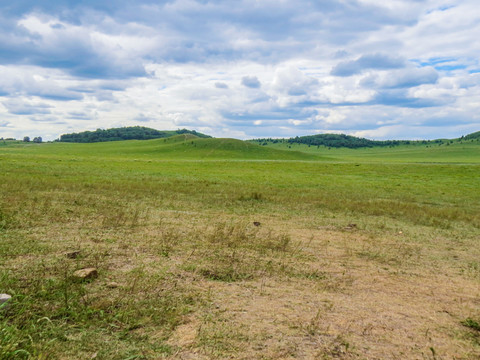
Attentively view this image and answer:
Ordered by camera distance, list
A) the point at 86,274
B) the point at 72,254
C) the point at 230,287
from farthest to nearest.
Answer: the point at 72,254 < the point at 230,287 < the point at 86,274

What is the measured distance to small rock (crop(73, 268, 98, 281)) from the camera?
8328 millimetres

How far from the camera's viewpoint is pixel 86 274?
27.6 ft

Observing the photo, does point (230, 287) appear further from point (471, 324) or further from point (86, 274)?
point (471, 324)

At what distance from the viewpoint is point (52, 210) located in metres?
16.8

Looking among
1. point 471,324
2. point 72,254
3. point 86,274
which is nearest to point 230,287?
point 86,274

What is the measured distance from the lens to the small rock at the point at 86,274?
8.33 meters

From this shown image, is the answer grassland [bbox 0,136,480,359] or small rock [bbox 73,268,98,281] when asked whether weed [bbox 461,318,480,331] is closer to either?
grassland [bbox 0,136,480,359]

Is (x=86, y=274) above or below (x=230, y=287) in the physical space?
above

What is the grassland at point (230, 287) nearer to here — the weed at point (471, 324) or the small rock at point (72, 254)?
the weed at point (471, 324)

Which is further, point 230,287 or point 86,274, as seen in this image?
point 230,287

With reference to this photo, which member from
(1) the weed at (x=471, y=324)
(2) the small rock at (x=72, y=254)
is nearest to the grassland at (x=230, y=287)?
(1) the weed at (x=471, y=324)

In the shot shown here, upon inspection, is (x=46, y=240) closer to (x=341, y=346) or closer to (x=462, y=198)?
(x=341, y=346)

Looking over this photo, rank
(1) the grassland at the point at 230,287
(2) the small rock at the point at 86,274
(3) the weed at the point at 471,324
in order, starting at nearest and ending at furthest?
1. (1) the grassland at the point at 230,287
2. (3) the weed at the point at 471,324
3. (2) the small rock at the point at 86,274

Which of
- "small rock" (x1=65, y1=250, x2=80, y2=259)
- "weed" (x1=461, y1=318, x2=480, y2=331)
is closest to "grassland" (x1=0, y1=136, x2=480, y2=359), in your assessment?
"weed" (x1=461, y1=318, x2=480, y2=331)
